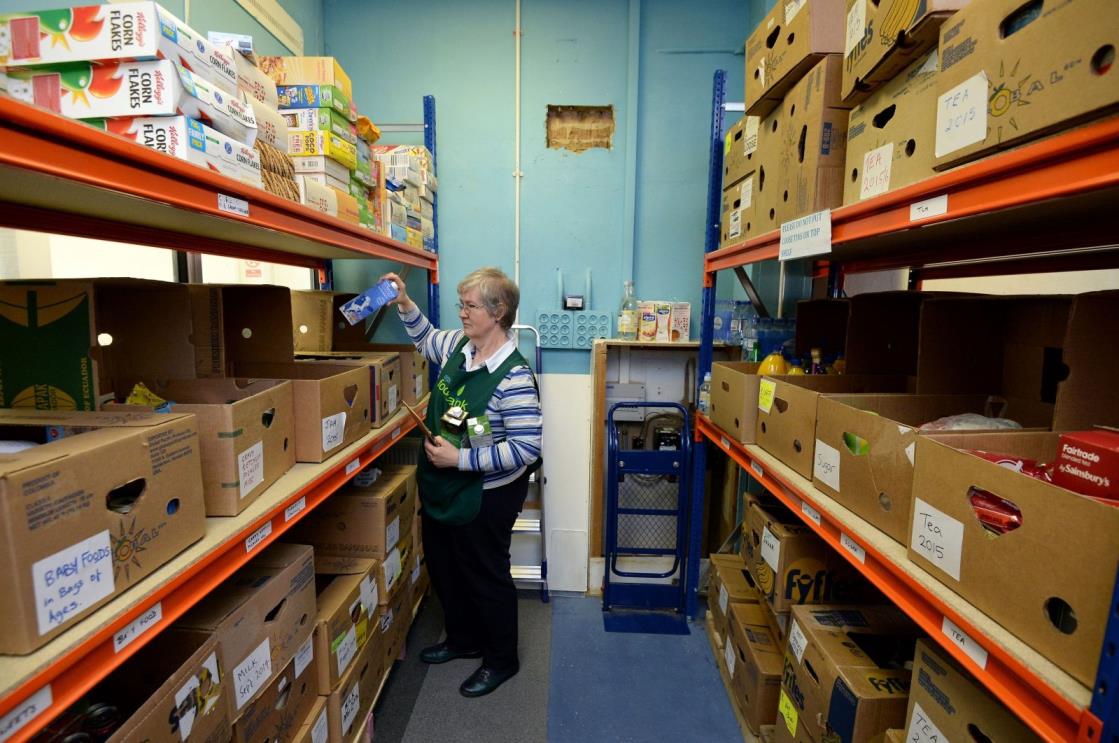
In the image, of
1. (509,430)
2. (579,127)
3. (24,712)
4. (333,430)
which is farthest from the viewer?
(579,127)

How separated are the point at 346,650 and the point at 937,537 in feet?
5.52

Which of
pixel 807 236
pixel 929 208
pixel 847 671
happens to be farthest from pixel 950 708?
pixel 807 236

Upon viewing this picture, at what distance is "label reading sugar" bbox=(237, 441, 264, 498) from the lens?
1.09 metres

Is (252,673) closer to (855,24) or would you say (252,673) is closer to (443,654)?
(443,654)

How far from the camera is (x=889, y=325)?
1.79 m

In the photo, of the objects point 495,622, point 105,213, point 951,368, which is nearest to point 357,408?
point 105,213

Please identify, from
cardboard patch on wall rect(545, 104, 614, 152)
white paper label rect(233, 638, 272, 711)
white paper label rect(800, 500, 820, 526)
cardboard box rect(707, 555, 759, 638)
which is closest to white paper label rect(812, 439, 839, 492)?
white paper label rect(800, 500, 820, 526)

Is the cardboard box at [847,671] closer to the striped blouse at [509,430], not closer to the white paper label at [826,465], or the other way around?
the white paper label at [826,465]

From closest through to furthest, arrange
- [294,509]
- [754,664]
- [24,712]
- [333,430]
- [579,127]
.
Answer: [24,712] < [294,509] < [333,430] < [754,664] < [579,127]

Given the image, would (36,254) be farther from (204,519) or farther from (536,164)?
(536,164)

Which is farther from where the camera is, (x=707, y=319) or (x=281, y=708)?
(x=707, y=319)

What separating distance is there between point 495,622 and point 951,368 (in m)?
1.90

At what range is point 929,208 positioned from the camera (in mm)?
957

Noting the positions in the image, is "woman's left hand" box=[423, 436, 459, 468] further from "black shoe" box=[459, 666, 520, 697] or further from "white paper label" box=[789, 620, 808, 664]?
"white paper label" box=[789, 620, 808, 664]
